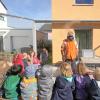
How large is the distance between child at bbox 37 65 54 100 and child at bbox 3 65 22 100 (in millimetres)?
489

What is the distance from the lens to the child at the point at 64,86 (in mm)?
5746

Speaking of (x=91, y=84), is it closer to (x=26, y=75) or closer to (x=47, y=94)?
(x=47, y=94)

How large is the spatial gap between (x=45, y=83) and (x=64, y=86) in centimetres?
43

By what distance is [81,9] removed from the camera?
47.3ft

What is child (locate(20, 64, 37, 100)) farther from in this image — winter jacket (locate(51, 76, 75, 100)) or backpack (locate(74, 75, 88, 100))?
backpack (locate(74, 75, 88, 100))

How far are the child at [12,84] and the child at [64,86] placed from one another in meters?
0.84

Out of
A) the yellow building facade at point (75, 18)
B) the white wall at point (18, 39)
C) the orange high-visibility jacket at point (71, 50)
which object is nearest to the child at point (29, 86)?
the orange high-visibility jacket at point (71, 50)

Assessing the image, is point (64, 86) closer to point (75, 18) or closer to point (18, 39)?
point (75, 18)

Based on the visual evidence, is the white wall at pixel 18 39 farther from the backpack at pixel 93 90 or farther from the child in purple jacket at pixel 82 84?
the backpack at pixel 93 90

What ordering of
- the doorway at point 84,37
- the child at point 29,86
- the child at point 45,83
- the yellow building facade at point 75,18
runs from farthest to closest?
the doorway at point 84,37
the yellow building facade at point 75,18
the child at point 29,86
the child at point 45,83

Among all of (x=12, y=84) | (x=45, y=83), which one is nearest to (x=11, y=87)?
(x=12, y=84)

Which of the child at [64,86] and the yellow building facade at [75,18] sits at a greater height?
the yellow building facade at [75,18]

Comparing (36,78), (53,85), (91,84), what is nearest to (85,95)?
(91,84)

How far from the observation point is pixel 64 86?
573 centimetres
